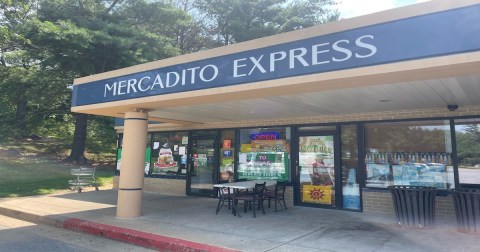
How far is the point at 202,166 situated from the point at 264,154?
102 inches

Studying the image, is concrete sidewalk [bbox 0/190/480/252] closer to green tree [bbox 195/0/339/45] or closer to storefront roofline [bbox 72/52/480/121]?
storefront roofline [bbox 72/52/480/121]

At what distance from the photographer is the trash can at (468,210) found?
21.2 ft

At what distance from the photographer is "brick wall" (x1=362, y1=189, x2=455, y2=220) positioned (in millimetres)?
7938

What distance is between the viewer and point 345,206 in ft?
30.3

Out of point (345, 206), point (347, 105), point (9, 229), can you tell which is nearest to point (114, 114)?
point (9, 229)

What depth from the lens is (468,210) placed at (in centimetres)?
657

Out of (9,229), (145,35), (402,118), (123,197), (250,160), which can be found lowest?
(9,229)

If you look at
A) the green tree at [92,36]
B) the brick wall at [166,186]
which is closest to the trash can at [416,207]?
the brick wall at [166,186]

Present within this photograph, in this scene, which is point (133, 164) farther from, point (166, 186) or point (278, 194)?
point (166, 186)

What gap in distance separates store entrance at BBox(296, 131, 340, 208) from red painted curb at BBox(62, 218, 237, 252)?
475 cm

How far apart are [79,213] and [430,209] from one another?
8220 millimetres

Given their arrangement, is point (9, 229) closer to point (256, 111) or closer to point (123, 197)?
point (123, 197)

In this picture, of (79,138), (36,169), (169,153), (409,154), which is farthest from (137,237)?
(79,138)

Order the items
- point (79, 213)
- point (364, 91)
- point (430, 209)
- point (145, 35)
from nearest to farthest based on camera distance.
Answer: point (364, 91) → point (430, 209) → point (79, 213) → point (145, 35)
